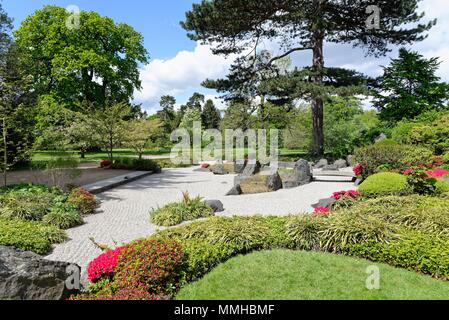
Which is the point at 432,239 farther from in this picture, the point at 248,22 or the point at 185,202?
the point at 248,22

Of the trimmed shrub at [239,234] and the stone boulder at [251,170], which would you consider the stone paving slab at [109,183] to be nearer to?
the stone boulder at [251,170]

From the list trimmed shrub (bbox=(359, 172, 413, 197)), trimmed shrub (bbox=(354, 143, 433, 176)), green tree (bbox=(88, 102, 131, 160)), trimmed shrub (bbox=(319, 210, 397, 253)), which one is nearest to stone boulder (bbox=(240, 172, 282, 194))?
trimmed shrub (bbox=(354, 143, 433, 176))

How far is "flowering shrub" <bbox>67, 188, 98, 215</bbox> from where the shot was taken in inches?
340

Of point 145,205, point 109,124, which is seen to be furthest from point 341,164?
point 109,124

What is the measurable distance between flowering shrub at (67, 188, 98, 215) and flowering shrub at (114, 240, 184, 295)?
501 centimetres

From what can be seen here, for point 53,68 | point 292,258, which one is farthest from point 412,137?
point 53,68

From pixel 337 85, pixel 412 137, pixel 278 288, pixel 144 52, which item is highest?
pixel 144 52

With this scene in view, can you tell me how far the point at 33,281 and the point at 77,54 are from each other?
25.9m

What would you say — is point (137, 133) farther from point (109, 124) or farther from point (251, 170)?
point (251, 170)

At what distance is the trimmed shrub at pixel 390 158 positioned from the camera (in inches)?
456

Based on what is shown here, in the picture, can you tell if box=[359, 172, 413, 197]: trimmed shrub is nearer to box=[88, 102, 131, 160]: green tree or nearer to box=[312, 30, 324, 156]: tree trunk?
box=[312, 30, 324, 156]: tree trunk

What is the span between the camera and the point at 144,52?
30.3m

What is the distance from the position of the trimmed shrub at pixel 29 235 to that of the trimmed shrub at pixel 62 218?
302 millimetres

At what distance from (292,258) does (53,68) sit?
2738 centimetres
